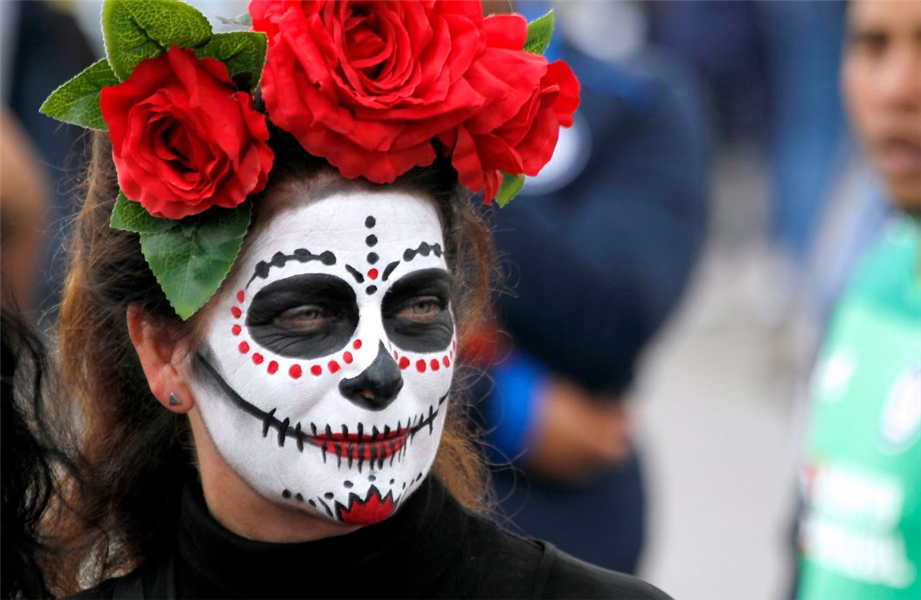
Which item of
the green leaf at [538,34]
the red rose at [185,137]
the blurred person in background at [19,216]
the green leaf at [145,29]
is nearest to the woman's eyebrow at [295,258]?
the red rose at [185,137]

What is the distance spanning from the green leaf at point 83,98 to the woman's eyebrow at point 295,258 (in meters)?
0.31

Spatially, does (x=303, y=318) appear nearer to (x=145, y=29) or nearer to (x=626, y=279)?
(x=145, y=29)

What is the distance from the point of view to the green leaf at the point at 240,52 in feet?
8.02

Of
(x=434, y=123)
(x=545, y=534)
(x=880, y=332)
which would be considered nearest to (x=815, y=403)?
→ (x=880, y=332)

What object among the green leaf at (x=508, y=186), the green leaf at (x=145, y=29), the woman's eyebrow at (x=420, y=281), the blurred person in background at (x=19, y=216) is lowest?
the blurred person in background at (x=19, y=216)

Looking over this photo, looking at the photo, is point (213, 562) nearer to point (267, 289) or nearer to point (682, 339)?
point (267, 289)

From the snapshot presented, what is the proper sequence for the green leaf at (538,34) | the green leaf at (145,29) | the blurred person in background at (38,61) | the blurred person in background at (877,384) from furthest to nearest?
the blurred person in background at (38,61) < the blurred person in background at (877,384) < the green leaf at (538,34) < the green leaf at (145,29)

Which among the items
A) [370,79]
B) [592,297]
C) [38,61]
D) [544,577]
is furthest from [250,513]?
[38,61]

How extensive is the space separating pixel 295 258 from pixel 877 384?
1.47 metres

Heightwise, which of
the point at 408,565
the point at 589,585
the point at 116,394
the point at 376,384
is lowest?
the point at 116,394

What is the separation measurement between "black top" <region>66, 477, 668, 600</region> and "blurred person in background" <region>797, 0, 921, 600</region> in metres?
0.81

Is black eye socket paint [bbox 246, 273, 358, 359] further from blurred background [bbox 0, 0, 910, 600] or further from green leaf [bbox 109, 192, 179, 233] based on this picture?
blurred background [bbox 0, 0, 910, 600]

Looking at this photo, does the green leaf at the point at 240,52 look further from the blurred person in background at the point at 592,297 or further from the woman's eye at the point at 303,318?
the blurred person in background at the point at 592,297

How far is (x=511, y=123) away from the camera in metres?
2.53
